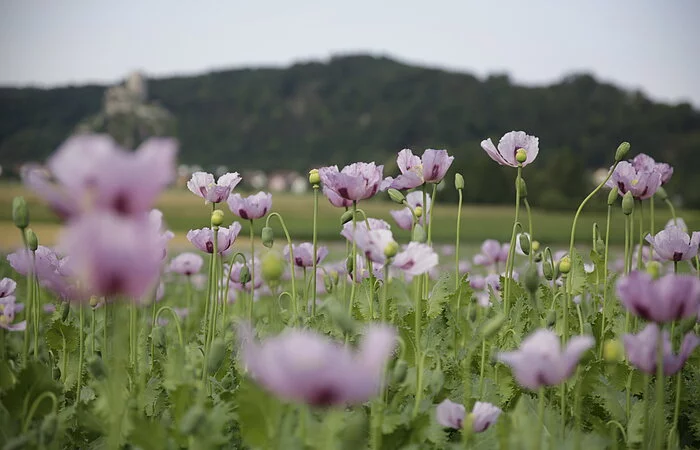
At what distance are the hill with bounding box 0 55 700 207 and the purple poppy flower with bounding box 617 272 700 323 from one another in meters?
41.1

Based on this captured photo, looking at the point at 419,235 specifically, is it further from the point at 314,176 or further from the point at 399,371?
the point at 314,176

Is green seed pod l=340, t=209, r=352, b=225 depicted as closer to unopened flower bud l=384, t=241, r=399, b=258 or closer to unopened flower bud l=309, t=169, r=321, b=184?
unopened flower bud l=309, t=169, r=321, b=184

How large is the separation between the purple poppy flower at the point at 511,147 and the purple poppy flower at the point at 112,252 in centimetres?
131

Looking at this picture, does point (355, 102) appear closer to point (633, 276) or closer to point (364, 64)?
point (364, 64)

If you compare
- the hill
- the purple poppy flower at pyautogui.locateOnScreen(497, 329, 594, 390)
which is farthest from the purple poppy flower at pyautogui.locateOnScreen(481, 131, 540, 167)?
the hill

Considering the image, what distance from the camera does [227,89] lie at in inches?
3366

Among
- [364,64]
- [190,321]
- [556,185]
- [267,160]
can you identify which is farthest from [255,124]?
[190,321]

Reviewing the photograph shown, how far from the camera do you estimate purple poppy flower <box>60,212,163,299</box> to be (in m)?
0.74

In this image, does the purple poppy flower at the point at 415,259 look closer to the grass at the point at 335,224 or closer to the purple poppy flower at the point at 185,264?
the purple poppy flower at the point at 185,264

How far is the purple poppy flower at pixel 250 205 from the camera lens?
6.39 feet

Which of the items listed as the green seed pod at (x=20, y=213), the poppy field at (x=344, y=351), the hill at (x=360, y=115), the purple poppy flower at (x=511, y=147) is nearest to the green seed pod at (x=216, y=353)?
the poppy field at (x=344, y=351)

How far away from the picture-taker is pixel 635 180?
1.91 m

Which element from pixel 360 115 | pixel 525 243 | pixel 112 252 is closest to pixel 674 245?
pixel 525 243

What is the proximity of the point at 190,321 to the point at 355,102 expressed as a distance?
79359 millimetres
